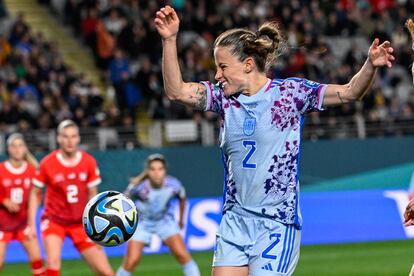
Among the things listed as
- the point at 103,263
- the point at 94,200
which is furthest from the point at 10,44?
the point at 94,200

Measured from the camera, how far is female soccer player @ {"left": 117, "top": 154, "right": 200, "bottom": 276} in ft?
42.0

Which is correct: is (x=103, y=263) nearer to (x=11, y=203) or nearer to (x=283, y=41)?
(x=11, y=203)

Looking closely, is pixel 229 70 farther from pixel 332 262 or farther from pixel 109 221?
pixel 332 262

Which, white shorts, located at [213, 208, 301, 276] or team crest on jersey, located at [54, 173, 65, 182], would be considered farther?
team crest on jersey, located at [54, 173, 65, 182]

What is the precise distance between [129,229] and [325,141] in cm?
1396

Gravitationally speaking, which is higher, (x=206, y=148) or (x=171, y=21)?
(x=171, y=21)

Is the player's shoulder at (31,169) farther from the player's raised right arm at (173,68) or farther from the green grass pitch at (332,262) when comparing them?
the player's raised right arm at (173,68)

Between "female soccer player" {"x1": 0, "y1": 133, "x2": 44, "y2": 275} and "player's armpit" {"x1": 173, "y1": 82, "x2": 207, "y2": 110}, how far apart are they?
251 inches

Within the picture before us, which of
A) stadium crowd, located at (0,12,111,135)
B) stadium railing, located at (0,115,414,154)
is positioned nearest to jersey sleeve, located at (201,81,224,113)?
stadium railing, located at (0,115,414,154)

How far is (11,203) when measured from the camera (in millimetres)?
12867

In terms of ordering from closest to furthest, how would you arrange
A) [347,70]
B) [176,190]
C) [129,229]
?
[129,229]
[176,190]
[347,70]

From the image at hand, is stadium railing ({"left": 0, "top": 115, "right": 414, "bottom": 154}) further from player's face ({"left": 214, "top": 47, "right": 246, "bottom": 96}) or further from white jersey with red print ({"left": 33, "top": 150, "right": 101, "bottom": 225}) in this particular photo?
player's face ({"left": 214, "top": 47, "right": 246, "bottom": 96})

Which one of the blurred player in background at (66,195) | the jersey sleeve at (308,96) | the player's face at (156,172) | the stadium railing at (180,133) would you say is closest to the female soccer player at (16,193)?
the blurred player in background at (66,195)

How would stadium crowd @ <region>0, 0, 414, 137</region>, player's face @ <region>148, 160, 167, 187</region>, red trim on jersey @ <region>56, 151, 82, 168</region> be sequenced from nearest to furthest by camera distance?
red trim on jersey @ <region>56, 151, 82, 168</region>
player's face @ <region>148, 160, 167, 187</region>
stadium crowd @ <region>0, 0, 414, 137</region>
